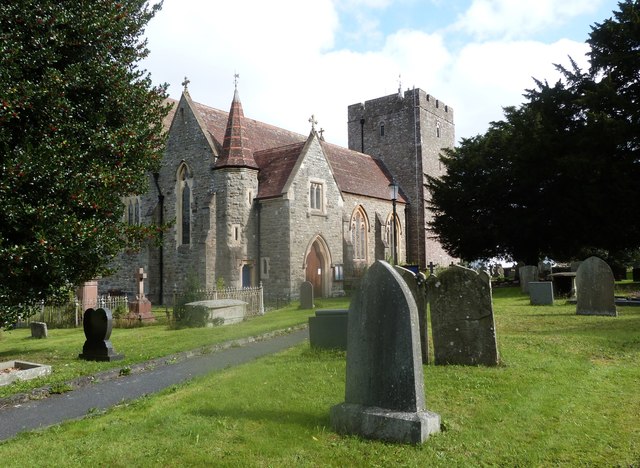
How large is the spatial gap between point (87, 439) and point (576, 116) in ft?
79.6

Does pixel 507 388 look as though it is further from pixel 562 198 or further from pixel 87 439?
pixel 562 198

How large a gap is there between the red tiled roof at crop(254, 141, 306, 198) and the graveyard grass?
14.5 metres

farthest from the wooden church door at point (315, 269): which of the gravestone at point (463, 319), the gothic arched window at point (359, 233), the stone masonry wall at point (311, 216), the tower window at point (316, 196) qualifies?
the gravestone at point (463, 319)

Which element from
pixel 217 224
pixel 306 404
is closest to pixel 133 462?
pixel 306 404

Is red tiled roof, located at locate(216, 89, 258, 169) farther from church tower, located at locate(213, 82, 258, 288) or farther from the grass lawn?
the grass lawn

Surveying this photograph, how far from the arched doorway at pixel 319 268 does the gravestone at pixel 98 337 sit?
13.7 m

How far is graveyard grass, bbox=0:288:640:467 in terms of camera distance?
417 centimetres

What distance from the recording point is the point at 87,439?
5020 millimetres

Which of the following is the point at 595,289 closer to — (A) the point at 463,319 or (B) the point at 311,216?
(A) the point at 463,319

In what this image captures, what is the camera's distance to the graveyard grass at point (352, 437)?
417 cm

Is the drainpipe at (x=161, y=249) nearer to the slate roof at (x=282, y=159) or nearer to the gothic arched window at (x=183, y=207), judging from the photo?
the gothic arched window at (x=183, y=207)

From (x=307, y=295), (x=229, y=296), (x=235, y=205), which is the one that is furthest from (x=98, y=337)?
(x=235, y=205)

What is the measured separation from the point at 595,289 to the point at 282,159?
1468cm

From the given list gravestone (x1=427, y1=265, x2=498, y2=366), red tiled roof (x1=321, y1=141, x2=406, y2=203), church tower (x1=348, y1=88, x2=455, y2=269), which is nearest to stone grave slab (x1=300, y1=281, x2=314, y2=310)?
red tiled roof (x1=321, y1=141, x2=406, y2=203)
